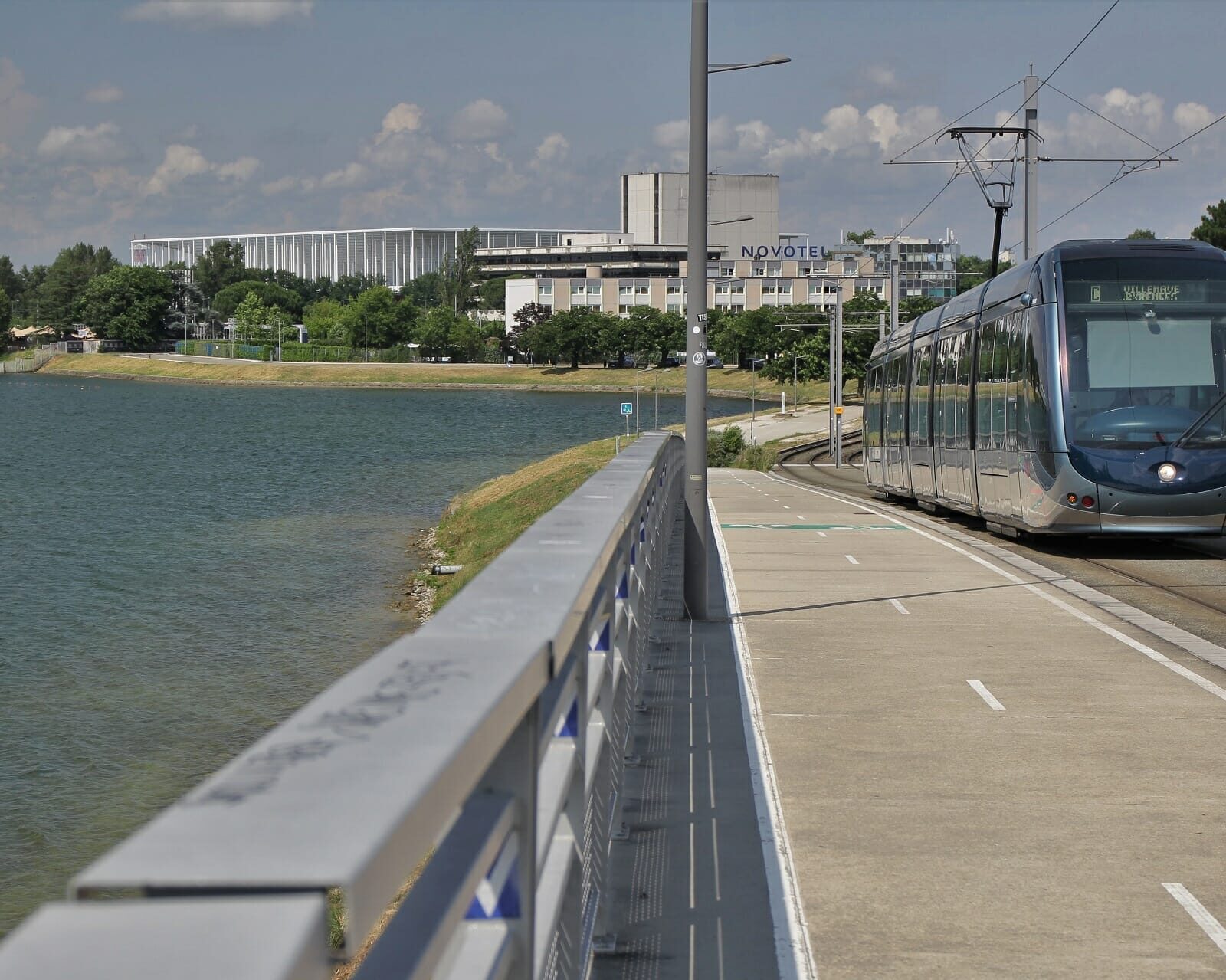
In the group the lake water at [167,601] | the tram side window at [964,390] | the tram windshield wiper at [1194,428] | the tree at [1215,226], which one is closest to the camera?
the lake water at [167,601]

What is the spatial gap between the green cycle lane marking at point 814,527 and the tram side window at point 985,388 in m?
2.61

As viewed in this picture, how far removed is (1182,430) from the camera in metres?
20.0

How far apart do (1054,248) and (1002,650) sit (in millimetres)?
9684

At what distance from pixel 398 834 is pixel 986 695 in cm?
933

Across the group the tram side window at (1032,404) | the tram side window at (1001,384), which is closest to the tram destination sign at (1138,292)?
the tram side window at (1032,404)

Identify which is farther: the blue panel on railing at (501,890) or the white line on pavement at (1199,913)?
the white line on pavement at (1199,913)

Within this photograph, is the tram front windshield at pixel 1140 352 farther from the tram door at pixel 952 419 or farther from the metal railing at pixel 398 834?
the metal railing at pixel 398 834

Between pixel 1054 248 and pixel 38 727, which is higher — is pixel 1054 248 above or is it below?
above

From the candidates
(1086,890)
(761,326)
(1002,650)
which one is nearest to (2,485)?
(1002,650)

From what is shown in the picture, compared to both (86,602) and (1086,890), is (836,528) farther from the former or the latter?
(1086,890)

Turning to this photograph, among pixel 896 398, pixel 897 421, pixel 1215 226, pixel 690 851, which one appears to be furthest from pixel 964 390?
pixel 1215 226

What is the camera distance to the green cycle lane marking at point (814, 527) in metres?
25.9

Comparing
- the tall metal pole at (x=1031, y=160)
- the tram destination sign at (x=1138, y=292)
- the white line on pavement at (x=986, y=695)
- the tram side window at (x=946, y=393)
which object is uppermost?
the tall metal pole at (x=1031, y=160)

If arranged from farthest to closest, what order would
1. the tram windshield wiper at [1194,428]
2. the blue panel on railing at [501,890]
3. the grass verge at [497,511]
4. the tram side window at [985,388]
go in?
1. the grass verge at [497,511]
2. the tram side window at [985,388]
3. the tram windshield wiper at [1194,428]
4. the blue panel on railing at [501,890]
